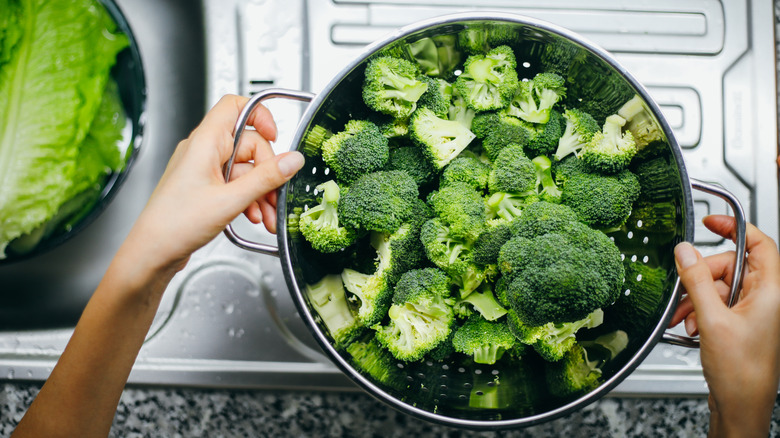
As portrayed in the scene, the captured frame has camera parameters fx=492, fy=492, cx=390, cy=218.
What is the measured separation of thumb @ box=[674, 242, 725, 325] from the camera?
82 centimetres

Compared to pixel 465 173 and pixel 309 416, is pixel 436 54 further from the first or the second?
pixel 309 416

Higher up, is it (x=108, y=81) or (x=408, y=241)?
(x=108, y=81)

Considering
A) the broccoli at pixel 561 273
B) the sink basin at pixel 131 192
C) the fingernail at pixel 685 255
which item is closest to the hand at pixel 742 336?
the fingernail at pixel 685 255

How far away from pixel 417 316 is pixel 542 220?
0.29 metres

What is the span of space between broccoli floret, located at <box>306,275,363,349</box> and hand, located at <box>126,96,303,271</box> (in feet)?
0.69

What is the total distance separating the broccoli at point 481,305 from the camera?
97cm

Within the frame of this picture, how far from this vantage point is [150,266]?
0.86 metres

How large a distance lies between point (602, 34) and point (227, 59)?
922 mm

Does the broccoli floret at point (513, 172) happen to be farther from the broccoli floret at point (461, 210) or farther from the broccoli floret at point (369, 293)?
the broccoli floret at point (369, 293)

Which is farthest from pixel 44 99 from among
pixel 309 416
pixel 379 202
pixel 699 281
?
pixel 699 281

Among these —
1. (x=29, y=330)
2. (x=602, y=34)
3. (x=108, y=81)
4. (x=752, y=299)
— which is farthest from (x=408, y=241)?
(x=29, y=330)

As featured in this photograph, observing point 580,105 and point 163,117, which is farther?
point 163,117

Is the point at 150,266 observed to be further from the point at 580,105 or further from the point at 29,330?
the point at 580,105

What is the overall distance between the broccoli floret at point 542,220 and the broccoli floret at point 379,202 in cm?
21
